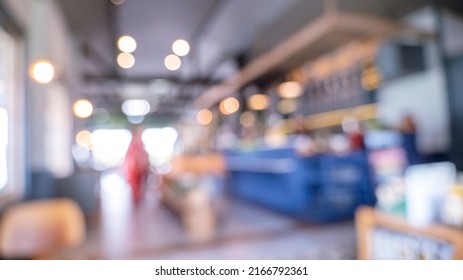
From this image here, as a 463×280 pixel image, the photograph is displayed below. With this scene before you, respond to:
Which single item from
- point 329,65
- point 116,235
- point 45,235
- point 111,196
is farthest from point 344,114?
point 45,235

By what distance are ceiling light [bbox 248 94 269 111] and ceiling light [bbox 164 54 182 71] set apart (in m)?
3.83

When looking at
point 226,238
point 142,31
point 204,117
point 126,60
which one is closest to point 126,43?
point 142,31

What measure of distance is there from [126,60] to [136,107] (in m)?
0.35

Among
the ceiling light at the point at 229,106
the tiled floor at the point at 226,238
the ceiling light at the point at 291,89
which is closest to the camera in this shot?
the tiled floor at the point at 226,238

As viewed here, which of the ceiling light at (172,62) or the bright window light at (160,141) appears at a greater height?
the ceiling light at (172,62)

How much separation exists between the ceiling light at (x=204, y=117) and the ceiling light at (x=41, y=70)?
8.17 ft

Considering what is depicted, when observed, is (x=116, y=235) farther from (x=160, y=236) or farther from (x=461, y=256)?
(x=461, y=256)

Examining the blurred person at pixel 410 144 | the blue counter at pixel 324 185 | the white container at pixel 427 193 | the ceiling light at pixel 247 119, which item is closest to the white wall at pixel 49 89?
the white container at pixel 427 193

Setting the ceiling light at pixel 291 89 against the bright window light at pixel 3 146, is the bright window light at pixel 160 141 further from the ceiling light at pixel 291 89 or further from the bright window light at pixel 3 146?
the ceiling light at pixel 291 89

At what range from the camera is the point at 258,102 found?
5.64 meters

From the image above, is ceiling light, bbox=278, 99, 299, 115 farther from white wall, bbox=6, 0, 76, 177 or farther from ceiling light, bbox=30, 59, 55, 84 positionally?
ceiling light, bbox=30, 59, 55, 84

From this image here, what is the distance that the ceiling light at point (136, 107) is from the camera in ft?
5.02

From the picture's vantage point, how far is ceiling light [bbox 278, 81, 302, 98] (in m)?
5.03
